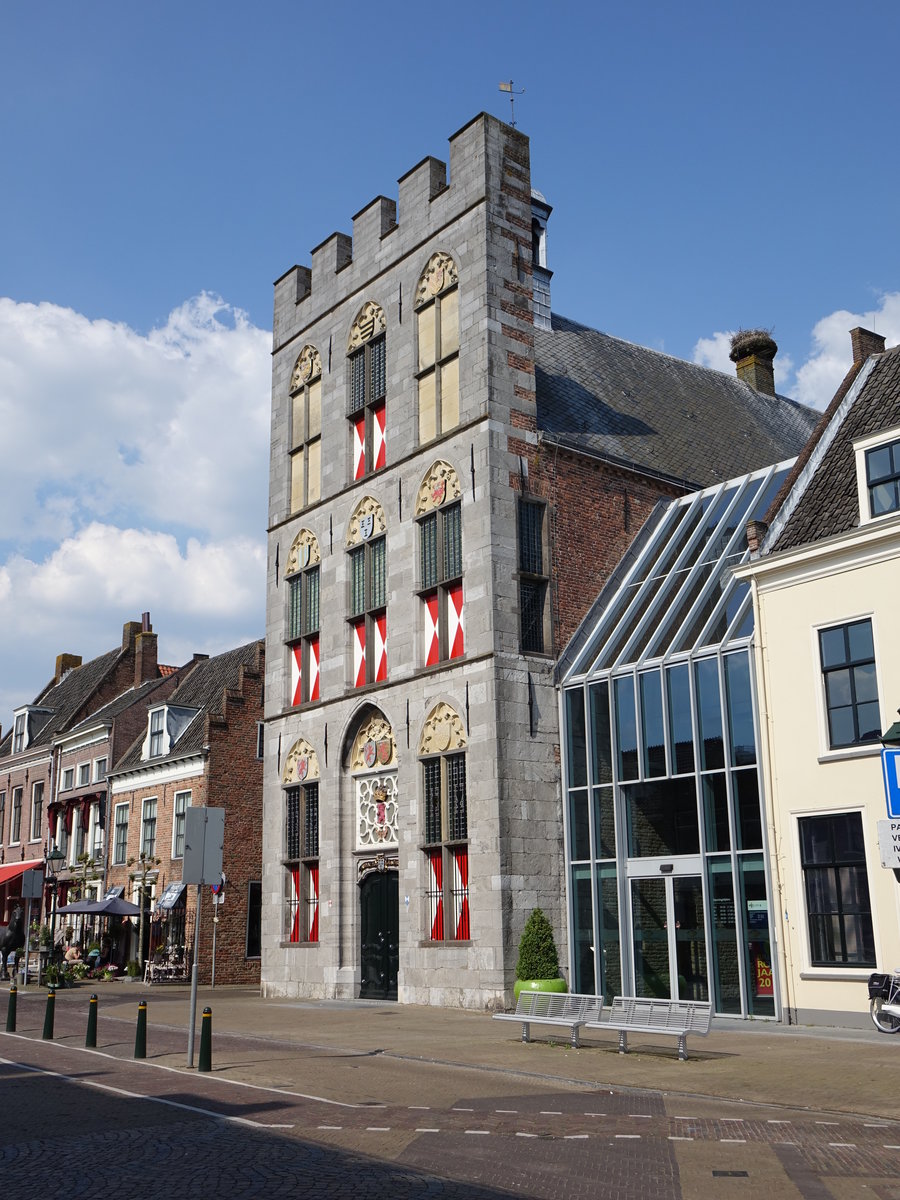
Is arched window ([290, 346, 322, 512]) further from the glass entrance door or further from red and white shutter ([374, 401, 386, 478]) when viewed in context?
the glass entrance door

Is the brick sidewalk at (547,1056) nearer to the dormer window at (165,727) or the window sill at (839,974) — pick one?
the window sill at (839,974)

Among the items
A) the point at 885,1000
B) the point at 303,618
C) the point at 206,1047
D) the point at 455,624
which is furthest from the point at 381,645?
the point at 206,1047

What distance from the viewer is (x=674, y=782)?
21.7 m

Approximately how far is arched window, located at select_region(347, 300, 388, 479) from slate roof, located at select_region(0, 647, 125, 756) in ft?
79.2

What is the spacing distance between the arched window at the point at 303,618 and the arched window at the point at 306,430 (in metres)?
1.20

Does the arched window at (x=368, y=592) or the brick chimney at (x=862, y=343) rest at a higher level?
the brick chimney at (x=862, y=343)

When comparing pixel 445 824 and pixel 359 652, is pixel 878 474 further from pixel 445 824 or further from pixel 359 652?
pixel 359 652

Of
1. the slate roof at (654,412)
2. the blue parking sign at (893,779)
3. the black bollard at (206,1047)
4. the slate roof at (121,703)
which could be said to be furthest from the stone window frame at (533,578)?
the slate roof at (121,703)

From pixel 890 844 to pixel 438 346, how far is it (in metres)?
15.1

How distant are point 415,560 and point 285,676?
19.3ft

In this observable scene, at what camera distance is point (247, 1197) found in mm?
7273

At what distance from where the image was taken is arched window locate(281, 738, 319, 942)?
2825cm

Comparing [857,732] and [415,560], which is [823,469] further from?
[415,560]

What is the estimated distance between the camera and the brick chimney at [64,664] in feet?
191
